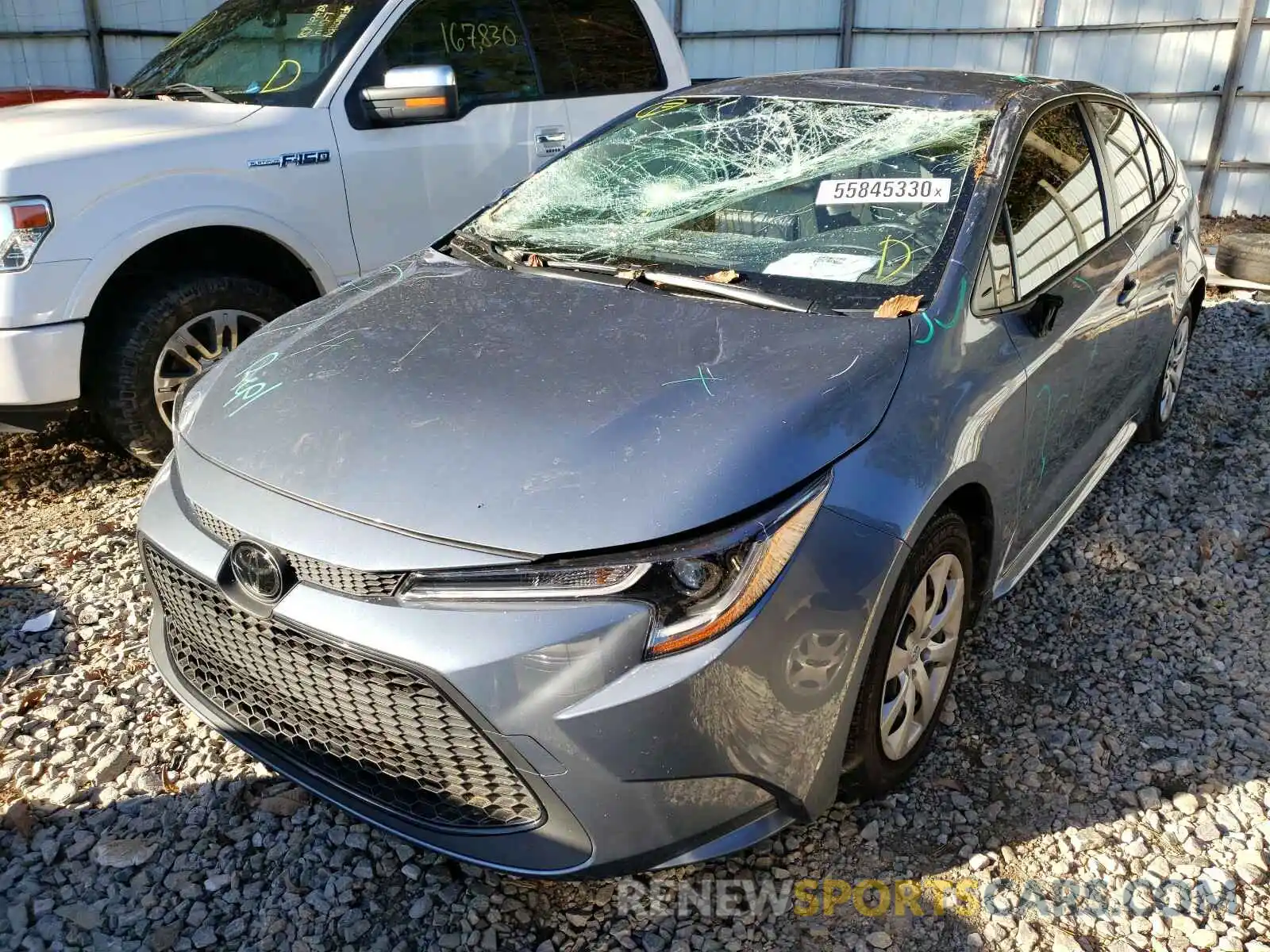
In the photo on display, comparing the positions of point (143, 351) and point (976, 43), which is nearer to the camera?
point (143, 351)

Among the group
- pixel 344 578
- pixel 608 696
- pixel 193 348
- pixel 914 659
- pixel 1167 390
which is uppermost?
pixel 344 578

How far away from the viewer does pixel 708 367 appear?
2223 millimetres

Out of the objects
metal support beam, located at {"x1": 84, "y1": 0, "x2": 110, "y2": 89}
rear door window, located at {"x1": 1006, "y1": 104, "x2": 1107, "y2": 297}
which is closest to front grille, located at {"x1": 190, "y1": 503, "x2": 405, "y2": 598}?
rear door window, located at {"x1": 1006, "y1": 104, "x2": 1107, "y2": 297}

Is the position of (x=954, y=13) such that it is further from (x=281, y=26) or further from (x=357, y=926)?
(x=357, y=926)

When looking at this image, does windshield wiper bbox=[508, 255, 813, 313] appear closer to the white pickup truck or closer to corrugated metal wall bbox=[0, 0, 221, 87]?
the white pickup truck

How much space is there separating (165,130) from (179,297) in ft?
2.07

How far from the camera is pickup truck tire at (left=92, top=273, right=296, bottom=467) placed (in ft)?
12.1

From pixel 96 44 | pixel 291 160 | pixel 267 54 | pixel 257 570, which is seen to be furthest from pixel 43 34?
pixel 257 570

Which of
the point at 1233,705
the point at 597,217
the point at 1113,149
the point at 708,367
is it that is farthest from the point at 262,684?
the point at 1113,149

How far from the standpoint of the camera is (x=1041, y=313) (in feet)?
8.64

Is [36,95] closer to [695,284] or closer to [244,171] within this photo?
[244,171]

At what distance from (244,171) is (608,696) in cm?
297

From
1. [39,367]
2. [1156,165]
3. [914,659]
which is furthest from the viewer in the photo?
[1156,165]

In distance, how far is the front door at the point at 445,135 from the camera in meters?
4.21
